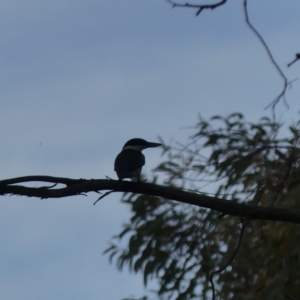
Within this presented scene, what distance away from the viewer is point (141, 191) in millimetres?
3232

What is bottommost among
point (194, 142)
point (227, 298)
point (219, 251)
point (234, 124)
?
point (227, 298)

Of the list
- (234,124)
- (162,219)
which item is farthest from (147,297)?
(234,124)

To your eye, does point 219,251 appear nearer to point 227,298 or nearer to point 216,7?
point 227,298

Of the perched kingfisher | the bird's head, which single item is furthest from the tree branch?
the bird's head

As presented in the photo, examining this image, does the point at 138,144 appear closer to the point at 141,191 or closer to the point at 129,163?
the point at 129,163

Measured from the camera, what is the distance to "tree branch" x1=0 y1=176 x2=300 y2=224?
302cm

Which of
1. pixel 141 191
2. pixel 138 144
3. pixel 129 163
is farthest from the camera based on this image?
pixel 138 144

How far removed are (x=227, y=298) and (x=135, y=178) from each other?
967 mm

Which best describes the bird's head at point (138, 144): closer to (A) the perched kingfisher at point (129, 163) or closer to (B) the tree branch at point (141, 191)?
(A) the perched kingfisher at point (129, 163)

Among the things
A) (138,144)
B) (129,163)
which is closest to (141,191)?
(129,163)

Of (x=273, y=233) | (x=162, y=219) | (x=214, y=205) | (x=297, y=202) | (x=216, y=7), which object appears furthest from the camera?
(x=162, y=219)

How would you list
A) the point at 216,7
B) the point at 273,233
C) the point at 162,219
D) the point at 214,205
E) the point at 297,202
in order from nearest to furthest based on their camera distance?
the point at 216,7
the point at 214,205
the point at 297,202
the point at 273,233
the point at 162,219

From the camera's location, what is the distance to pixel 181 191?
311 centimetres

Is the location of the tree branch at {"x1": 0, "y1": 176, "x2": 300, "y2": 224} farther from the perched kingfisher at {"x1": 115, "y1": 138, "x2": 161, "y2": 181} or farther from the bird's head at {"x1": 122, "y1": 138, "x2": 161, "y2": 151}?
the bird's head at {"x1": 122, "y1": 138, "x2": 161, "y2": 151}
